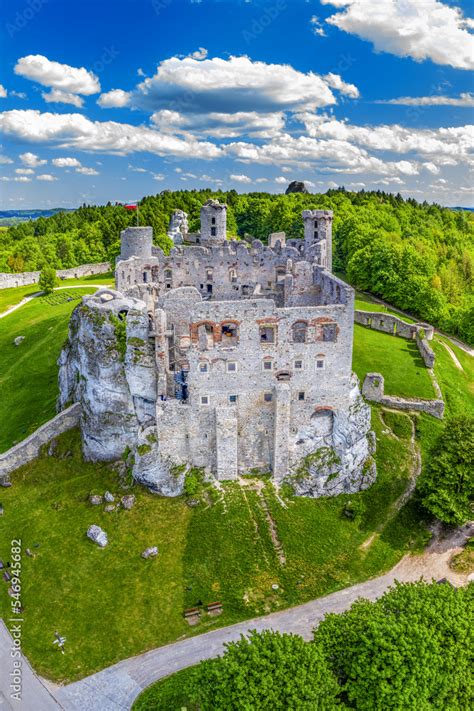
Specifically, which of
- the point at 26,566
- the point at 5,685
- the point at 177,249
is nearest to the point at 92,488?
the point at 26,566

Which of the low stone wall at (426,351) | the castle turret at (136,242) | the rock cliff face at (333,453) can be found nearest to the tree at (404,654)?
Result: the rock cliff face at (333,453)

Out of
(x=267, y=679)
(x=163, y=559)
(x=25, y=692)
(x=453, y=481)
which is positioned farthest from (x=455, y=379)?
(x=25, y=692)

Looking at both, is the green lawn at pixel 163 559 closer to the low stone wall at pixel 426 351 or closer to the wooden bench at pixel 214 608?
the wooden bench at pixel 214 608

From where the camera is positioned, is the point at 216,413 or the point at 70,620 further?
the point at 216,413

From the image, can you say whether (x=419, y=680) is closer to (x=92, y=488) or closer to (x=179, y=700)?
(x=179, y=700)

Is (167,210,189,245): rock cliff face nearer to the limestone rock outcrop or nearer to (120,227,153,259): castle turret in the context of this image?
(120,227,153,259): castle turret

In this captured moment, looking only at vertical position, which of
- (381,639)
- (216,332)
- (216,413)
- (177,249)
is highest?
(177,249)

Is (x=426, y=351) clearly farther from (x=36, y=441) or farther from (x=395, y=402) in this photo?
(x=36, y=441)
